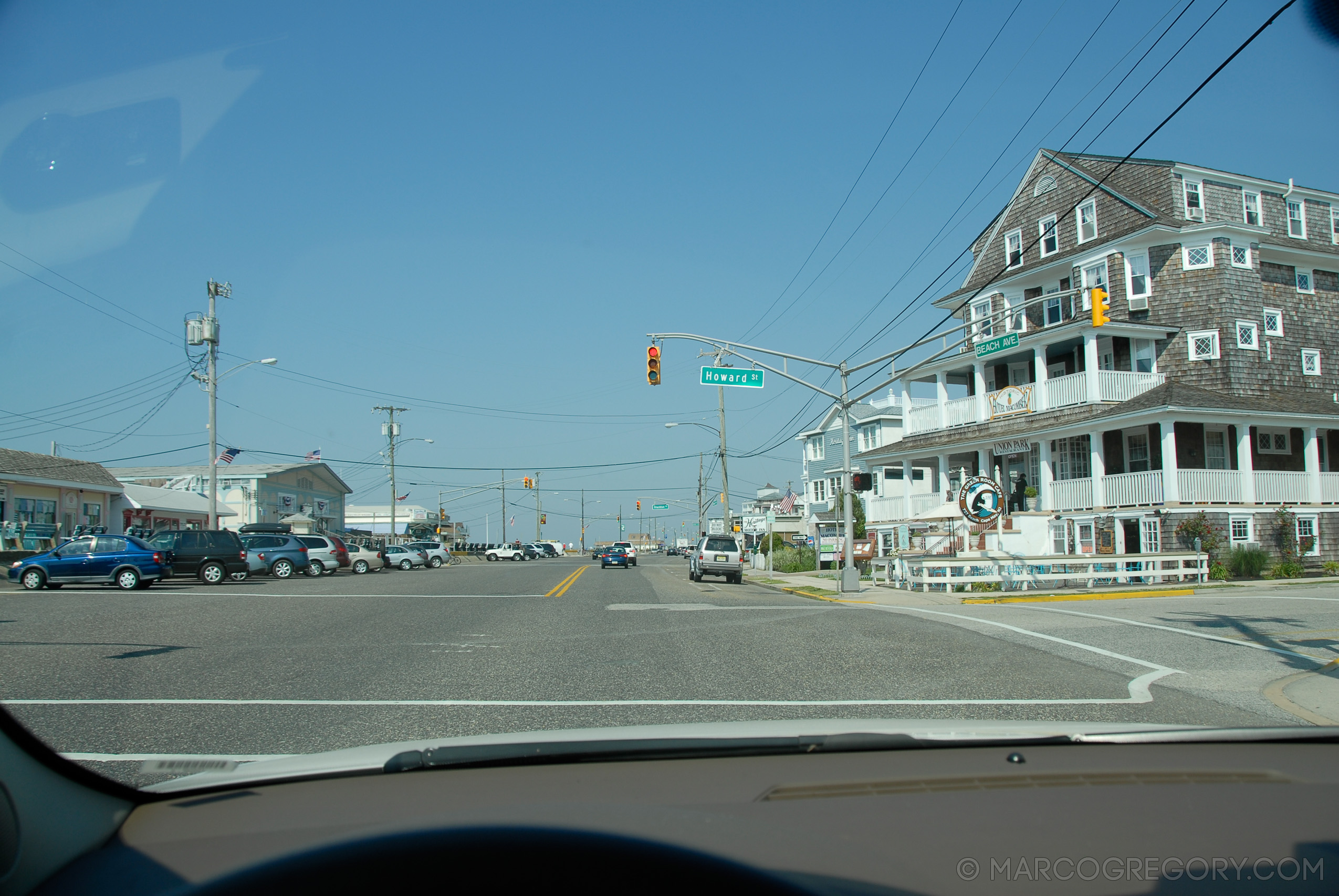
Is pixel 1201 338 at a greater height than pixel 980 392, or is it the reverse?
pixel 1201 338

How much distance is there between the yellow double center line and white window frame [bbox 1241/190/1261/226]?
89.2ft

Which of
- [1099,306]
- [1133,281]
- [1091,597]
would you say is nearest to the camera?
[1099,306]

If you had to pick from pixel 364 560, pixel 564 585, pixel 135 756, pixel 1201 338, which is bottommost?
pixel 564 585

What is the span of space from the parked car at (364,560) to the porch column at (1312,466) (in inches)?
1480

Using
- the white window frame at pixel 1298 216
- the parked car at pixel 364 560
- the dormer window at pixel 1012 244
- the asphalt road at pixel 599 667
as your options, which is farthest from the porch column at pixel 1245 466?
the parked car at pixel 364 560

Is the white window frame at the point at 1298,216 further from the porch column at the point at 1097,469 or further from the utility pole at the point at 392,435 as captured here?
the utility pole at the point at 392,435

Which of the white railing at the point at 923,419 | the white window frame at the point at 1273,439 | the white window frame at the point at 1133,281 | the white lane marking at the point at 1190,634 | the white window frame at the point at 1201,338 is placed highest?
the white window frame at the point at 1133,281

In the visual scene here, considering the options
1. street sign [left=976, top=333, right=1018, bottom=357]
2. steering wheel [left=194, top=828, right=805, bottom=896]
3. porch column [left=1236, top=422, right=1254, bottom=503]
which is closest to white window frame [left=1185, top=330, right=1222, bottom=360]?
porch column [left=1236, top=422, right=1254, bottom=503]

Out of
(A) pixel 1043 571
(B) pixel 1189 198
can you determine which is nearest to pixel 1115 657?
(A) pixel 1043 571

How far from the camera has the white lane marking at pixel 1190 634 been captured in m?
11.1

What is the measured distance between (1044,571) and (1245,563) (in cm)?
646

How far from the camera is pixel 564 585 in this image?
90.3 ft

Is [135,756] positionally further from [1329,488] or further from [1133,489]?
[1329,488]

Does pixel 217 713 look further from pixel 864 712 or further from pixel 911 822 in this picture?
pixel 911 822
